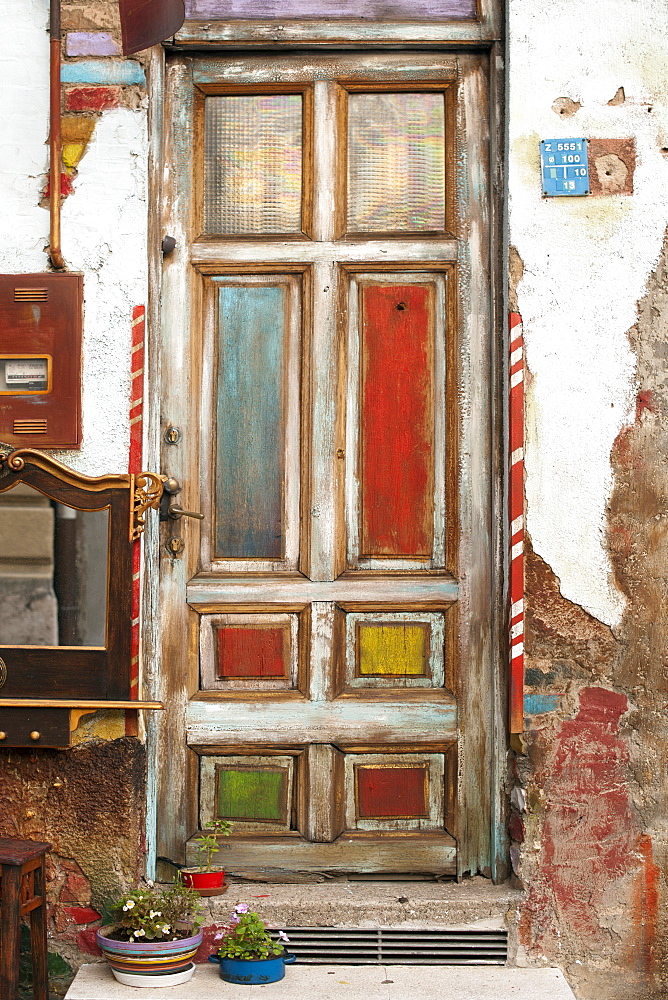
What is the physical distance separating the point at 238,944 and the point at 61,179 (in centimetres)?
250

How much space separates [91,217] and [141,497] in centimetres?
96

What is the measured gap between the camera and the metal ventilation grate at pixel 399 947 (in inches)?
134

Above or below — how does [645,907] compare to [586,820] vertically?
below

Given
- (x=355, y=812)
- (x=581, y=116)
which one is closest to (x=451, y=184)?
(x=581, y=116)

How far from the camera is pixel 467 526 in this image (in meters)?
3.66

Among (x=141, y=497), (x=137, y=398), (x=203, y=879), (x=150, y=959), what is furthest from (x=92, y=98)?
(x=150, y=959)

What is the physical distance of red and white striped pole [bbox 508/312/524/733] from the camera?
11.4 feet

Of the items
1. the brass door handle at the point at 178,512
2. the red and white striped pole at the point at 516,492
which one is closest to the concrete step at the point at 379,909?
the red and white striped pole at the point at 516,492

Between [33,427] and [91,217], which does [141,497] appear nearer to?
[33,427]

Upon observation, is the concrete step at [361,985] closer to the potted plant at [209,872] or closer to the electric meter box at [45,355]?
the potted plant at [209,872]

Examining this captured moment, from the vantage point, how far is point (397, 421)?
3707 mm

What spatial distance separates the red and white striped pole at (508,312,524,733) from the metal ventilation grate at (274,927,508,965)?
2.47ft

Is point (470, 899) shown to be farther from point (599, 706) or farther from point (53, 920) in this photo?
point (53, 920)

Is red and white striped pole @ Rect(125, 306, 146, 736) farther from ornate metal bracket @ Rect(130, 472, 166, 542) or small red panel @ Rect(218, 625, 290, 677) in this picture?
small red panel @ Rect(218, 625, 290, 677)
